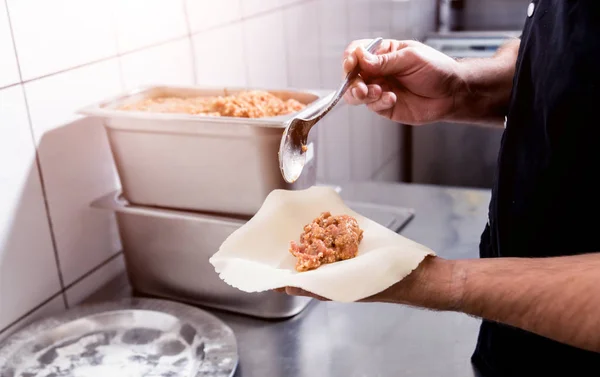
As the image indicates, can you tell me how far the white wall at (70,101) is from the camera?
→ 0.96m

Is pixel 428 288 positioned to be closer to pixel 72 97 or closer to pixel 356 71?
pixel 356 71

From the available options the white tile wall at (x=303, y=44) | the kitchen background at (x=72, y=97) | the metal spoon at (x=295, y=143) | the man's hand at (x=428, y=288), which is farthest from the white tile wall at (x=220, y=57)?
the man's hand at (x=428, y=288)

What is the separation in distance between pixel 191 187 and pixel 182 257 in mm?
129

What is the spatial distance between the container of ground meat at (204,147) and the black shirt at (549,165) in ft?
1.01

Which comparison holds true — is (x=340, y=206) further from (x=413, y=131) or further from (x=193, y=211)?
(x=413, y=131)

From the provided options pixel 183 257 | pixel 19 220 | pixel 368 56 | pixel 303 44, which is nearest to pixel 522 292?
pixel 368 56

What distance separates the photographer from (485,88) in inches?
42.9

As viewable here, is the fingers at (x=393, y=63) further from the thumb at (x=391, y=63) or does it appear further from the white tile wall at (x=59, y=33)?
the white tile wall at (x=59, y=33)

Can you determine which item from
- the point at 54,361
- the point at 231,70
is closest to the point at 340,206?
the point at 54,361

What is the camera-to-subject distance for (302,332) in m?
1.00

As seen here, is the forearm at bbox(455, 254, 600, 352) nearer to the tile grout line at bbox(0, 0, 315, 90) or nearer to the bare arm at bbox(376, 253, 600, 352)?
the bare arm at bbox(376, 253, 600, 352)

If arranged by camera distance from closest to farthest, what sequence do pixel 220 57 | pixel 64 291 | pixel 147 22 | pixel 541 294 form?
1. pixel 541 294
2. pixel 64 291
3. pixel 147 22
4. pixel 220 57

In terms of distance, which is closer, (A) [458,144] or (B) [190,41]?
(B) [190,41]

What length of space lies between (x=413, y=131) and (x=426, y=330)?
74.8 inches
